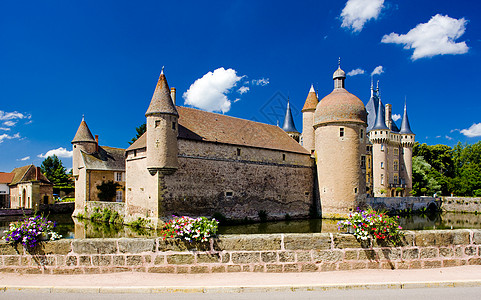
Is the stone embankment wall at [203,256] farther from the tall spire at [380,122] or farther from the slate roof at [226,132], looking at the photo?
the tall spire at [380,122]

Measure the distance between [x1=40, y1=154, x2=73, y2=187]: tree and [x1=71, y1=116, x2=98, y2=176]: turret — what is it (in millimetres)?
18946

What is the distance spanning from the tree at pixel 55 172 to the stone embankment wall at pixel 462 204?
49411 millimetres

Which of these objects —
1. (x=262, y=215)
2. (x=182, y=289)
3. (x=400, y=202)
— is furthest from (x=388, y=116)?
(x=182, y=289)

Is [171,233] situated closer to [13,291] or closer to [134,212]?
[13,291]

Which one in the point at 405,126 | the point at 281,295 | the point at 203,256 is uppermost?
the point at 405,126

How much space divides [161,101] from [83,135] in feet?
50.7

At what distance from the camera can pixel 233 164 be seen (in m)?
26.1

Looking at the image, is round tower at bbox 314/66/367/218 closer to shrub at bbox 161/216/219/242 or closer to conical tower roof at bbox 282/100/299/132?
conical tower roof at bbox 282/100/299/132

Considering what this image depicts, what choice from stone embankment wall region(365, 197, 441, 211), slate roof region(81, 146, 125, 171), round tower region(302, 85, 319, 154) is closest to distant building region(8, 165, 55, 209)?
slate roof region(81, 146, 125, 171)

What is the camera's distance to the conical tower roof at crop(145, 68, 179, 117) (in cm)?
2214

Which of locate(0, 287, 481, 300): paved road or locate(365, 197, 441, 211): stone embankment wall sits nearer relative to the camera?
locate(0, 287, 481, 300): paved road

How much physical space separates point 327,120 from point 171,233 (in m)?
25.5

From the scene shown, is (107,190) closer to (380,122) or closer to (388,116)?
(380,122)

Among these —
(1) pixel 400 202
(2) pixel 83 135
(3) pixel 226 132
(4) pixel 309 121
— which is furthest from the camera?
(1) pixel 400 202
